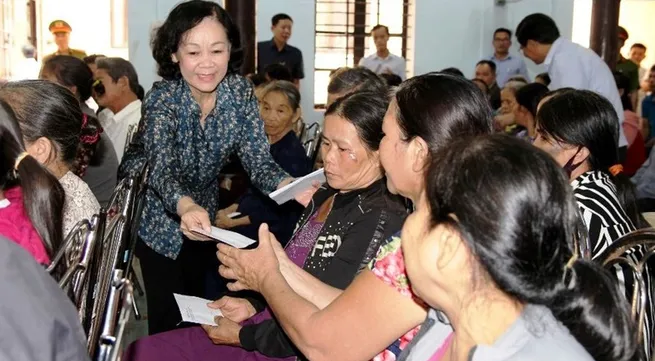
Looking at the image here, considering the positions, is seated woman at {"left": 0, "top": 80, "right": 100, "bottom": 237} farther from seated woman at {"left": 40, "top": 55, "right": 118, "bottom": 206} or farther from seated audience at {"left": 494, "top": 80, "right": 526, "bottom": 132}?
seated audience at {"left": 494, "top": 80, "right": 526, "bottom": 132}

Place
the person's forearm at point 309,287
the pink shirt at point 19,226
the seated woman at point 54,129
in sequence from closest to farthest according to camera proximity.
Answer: the pink shirt at point 19,226
the person's forearm at point 309,287
the seated woman at point 54,129

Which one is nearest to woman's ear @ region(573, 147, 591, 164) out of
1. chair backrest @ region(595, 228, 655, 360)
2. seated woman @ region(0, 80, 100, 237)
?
chair backrest @ region(595, 228, 655, 360)

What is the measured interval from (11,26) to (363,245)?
10702 millimetres

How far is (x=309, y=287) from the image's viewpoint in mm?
2100

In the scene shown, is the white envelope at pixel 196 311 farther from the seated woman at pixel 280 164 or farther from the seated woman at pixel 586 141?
the seated woman at pixel 280 164

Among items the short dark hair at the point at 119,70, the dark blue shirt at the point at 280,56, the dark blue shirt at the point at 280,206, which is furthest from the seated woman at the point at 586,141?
the dark blue shirt at the point at 280,56

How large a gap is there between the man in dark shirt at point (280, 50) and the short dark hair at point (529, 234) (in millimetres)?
8732

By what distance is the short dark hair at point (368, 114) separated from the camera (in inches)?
94.3

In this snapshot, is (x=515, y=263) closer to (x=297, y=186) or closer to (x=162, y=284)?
(x=297, y=186)

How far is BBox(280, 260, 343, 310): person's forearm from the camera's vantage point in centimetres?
209

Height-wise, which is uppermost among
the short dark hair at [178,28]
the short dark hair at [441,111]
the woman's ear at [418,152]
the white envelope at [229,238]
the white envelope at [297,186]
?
the short dark hair at [178,28]

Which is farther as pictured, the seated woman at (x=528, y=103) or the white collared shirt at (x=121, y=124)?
the white collared shirt at (x=121, y=124)

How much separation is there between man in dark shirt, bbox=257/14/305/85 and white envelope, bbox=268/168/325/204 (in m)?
7.31

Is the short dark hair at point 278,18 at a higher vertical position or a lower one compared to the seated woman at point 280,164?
higher
